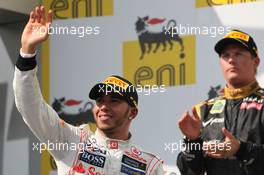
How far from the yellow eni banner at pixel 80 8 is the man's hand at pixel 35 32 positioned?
1698mm

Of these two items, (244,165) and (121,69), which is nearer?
(244,165)

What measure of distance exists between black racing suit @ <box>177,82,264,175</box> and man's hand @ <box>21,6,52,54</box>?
575mm

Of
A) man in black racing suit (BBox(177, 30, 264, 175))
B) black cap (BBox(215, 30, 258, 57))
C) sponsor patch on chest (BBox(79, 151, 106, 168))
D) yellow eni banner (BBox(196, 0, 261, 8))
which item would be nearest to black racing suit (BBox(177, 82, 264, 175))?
man in black racing suit (BBox(177, 30, 264, 175))

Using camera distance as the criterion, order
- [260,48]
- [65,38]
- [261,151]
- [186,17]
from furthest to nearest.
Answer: [65,38] < [186,17] < [260,48] < [261,151]

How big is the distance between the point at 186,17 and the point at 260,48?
463 mm

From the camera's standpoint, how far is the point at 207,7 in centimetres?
355

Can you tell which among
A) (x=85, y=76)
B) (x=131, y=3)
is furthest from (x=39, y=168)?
(x=131, y=3)

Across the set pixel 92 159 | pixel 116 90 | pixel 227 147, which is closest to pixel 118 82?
pixel 116 90

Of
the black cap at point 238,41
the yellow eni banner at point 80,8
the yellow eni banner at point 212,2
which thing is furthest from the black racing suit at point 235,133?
the yellow eni banner at point 80,8

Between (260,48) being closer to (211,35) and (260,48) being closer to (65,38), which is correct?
(211,35)

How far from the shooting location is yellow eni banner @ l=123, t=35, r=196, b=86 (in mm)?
3594

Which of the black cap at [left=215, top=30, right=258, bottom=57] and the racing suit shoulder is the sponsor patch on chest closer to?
the racing suit shoulder

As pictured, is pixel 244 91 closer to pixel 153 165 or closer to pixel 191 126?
pixel 191 126

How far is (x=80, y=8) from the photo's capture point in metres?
4.05
